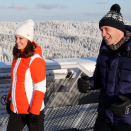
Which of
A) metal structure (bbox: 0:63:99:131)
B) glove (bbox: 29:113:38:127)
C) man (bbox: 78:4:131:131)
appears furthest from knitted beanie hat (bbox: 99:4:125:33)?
metal structure (bbox: 0:63:99:131)

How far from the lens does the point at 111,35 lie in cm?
196

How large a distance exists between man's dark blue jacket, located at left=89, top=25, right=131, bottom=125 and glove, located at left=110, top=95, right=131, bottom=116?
0.08m

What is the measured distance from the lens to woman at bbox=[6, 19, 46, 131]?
2.23 meters

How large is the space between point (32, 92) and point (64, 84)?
2.59m

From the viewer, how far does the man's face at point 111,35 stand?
196cm

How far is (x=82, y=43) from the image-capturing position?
31.7 meters

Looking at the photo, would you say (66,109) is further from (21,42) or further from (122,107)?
(122,107)

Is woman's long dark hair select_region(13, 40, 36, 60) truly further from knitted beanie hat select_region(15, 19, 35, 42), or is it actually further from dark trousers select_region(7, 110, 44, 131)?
dark trousers select_region(7, 110, 44, 131)

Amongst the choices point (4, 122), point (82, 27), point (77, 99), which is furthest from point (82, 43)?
point (4, 122)

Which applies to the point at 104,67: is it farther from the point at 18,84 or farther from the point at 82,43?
the point at 82,43

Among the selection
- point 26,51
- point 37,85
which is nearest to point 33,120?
point 37,85

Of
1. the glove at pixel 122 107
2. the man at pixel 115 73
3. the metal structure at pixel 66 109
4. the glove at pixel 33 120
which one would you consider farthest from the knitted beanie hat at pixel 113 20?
the metal structure at pixel 66 109

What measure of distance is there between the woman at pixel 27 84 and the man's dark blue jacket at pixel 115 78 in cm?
67

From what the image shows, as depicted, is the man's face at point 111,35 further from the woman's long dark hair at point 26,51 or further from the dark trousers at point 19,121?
the dark trousers at point 19,121
